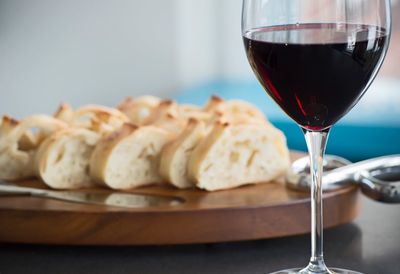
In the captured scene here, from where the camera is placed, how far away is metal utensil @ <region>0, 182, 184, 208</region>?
1197 mm

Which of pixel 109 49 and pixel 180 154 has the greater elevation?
pixel 180 154

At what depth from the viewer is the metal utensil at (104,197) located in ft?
3.93

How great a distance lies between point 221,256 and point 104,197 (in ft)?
0.91

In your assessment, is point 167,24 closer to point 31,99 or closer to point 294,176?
point 31,99

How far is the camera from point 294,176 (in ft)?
4.21

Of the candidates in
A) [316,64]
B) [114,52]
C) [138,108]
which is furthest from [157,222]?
[114,52]

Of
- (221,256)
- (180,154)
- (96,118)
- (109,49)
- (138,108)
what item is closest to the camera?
(221,256)

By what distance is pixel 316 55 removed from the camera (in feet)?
2.69

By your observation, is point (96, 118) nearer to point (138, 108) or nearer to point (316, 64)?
point (138, 108)

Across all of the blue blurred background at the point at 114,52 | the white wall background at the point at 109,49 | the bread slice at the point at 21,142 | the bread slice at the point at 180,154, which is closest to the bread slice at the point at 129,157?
the bread slice at the point at 180,154

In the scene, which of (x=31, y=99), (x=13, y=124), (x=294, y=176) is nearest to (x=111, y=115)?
(x=13, y=124)

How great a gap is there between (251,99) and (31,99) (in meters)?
1.55

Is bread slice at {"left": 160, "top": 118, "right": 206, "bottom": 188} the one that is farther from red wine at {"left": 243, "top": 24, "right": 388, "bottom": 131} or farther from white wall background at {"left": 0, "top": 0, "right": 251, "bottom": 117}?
white wall background at {"left": 0, "top": 0, "right": 251, "bottom": 117}

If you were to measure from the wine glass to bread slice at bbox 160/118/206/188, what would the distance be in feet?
1.56
